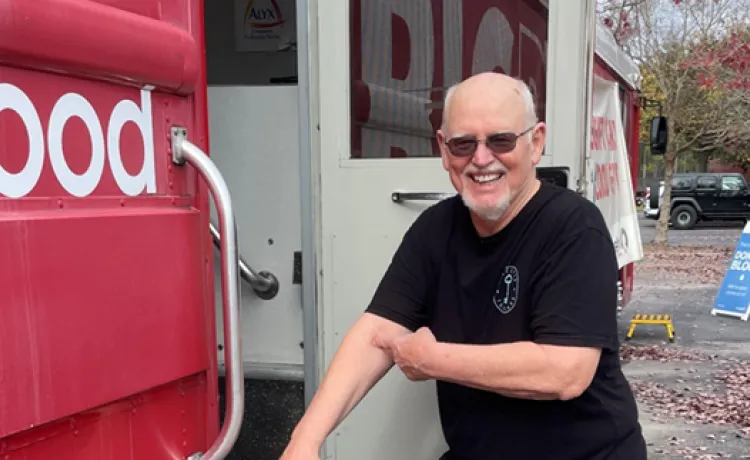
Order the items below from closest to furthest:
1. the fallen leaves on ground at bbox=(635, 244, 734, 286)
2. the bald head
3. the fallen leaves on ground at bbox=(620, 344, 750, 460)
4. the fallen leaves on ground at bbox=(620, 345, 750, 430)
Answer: the bald head
the fallen leaves on ground at bbox=(620, 344, 750, 460)
the fallen leaves on ground at bbox=(620, 345, 750, 430)
the fallen leaves on ground at bbox=(635, 244, 734, 286)

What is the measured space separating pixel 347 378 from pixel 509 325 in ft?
1.32

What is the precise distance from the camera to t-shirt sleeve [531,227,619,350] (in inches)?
61.8

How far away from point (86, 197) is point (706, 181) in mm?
21603

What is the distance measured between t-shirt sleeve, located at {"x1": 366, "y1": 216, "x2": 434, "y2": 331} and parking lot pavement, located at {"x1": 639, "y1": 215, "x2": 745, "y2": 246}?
1654 cm

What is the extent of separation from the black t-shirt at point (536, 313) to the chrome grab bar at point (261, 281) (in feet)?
2.51

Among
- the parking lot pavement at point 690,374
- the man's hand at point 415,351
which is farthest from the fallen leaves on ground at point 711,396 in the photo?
the man's hand at point 415,351

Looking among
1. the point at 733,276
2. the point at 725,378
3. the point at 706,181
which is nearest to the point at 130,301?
the point at 725,378

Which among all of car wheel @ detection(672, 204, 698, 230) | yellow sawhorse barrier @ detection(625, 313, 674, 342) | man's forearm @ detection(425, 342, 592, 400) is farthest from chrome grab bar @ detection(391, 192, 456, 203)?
car wheel @ detection(672, 204, 698, 230)

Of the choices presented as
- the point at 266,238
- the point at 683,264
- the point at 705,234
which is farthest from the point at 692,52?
the point at 266,238

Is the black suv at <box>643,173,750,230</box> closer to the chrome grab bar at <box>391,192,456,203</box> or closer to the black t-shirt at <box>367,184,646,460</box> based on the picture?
the chrome grab bar at <box>391,192,456,203</box>

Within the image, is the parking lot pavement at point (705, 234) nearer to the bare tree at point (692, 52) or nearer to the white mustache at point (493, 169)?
the bare tree at point (692, 52)

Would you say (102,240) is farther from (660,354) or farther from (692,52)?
(692,52)

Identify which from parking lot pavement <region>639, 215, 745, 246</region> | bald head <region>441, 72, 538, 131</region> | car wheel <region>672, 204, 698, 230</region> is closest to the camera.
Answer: bald head <region>441, 72, 538, 131</region>

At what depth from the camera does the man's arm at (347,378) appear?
5.37ft
